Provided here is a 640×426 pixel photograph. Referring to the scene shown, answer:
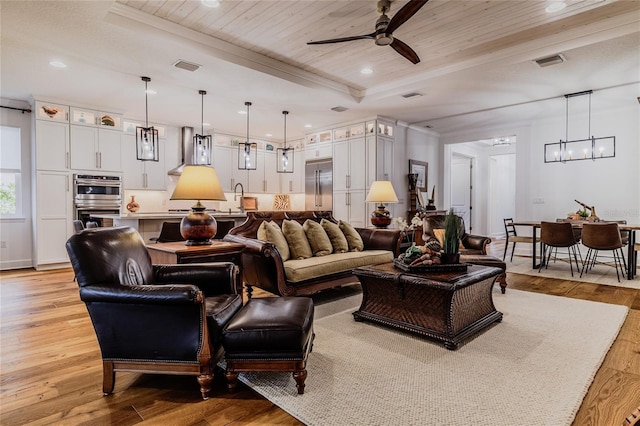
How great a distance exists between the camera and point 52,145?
5.75m

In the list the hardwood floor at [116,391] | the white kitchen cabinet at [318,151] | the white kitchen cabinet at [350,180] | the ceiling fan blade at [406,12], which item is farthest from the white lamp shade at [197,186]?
the white kitchen cabinet at [318,151]

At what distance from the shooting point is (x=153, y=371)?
1.91 meters

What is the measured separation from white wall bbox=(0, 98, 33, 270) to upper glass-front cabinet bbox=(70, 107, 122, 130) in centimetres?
87

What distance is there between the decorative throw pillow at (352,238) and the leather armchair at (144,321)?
246 cm

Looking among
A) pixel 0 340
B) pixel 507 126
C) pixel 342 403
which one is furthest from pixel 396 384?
pixel 507 126

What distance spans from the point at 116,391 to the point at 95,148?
5.48 metres

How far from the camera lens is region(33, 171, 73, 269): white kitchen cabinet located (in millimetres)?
5680

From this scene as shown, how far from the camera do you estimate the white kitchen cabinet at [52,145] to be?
5629mm

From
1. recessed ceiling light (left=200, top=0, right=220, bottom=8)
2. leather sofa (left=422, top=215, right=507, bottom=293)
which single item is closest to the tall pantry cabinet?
recessed ceiling light (left=200, top=0, right=220, bottom=8)

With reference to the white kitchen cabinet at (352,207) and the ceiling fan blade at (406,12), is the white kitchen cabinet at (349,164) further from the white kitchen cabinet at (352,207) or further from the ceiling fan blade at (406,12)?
the ceiling fan blade at (406,12)

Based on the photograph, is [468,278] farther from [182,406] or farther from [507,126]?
[507,126]

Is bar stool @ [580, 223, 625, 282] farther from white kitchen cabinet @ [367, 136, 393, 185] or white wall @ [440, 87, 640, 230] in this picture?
white kitchen cabinet @ [367, 136, 393, 185]

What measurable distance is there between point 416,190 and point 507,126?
2427 mm

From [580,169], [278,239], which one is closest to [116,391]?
[278,239]
